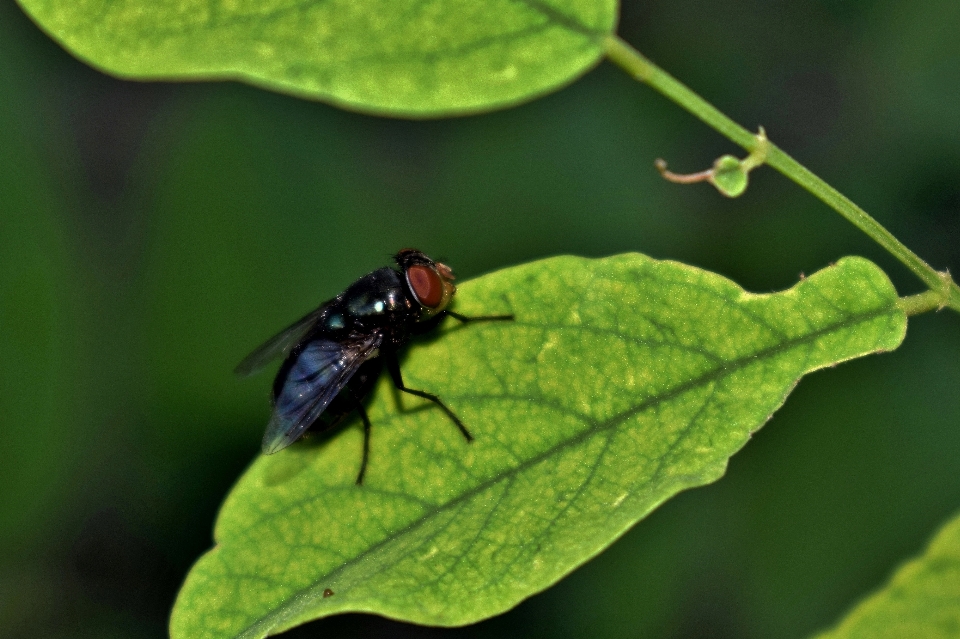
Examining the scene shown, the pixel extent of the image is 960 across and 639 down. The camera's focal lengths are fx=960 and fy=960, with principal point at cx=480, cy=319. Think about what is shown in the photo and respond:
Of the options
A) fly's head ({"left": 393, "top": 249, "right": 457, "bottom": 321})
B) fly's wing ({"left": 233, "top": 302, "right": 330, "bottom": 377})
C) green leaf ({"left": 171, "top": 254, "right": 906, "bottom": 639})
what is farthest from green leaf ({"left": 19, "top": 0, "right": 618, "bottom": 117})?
fly's wing ({"left": 233, "top": 302, "right": 330, "bottom": 377})

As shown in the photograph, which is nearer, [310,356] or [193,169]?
[310,356]

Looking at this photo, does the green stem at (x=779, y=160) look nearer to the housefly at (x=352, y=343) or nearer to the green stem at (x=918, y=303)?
the green stem at (x=918, y=303)

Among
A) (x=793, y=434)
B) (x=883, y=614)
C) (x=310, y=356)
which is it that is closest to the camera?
(x=883, y=614)

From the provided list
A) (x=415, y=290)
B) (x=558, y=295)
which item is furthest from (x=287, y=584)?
(x=415, y=290)

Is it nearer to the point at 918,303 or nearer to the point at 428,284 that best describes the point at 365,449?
the point at 428,284

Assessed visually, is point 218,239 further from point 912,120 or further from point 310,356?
point 912,120

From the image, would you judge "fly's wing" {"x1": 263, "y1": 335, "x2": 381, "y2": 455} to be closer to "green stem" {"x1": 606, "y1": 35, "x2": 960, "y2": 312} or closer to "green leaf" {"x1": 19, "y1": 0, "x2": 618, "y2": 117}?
"green leaf" {"x1": 19, "y1": 0, "x2": 618, "y2": 117}
